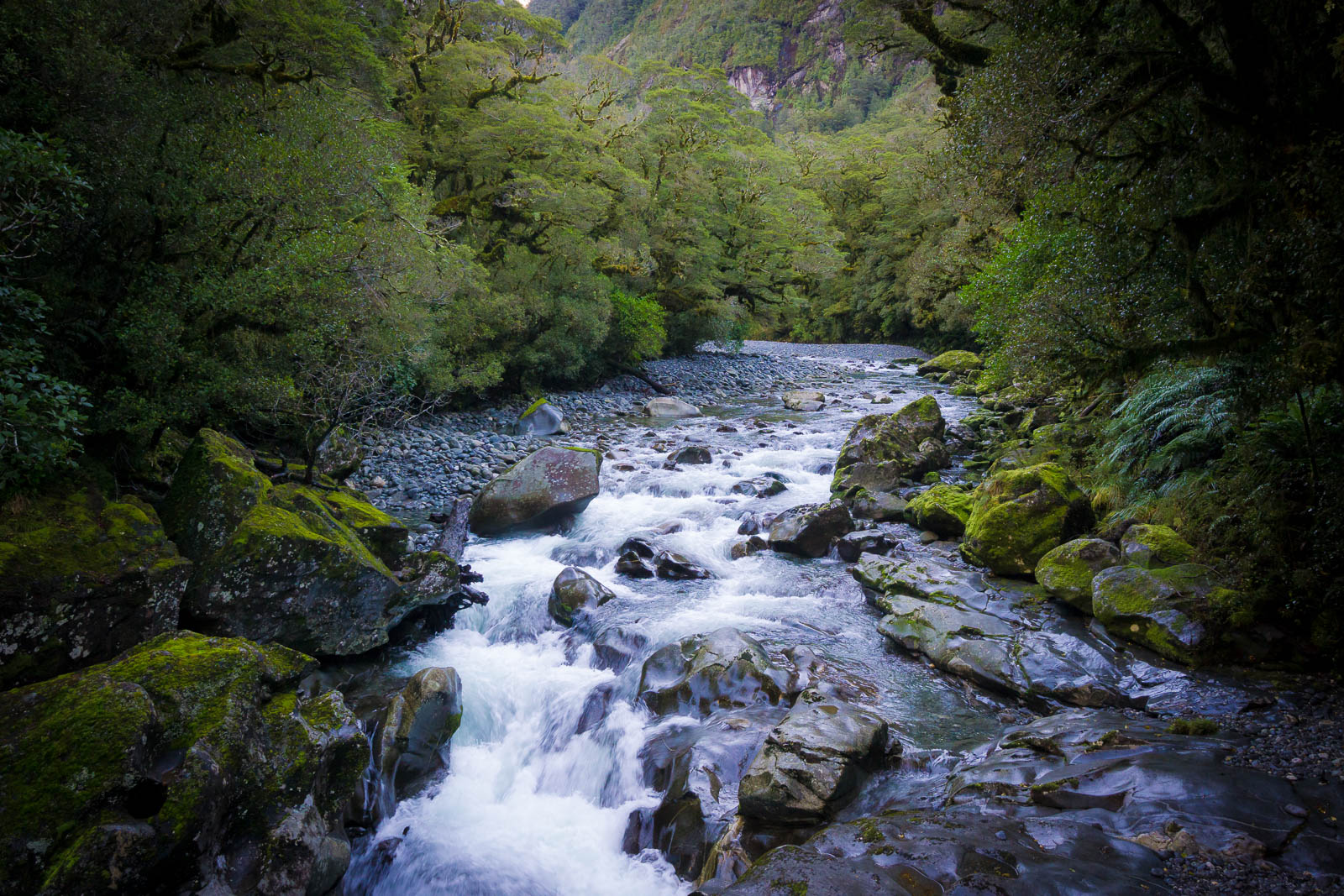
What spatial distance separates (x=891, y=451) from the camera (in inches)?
472

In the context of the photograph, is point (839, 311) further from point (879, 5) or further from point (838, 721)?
point (838, 721)

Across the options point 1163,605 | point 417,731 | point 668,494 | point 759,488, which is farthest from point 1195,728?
point 668,494

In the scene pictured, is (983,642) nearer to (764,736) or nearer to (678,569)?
(764,736)

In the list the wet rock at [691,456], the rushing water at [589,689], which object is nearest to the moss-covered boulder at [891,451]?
the rushing water at [589,689]

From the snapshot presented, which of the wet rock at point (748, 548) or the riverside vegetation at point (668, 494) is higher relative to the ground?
the riverside vegetation at point (668, 494)

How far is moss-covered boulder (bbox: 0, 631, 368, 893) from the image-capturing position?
3.09 metres

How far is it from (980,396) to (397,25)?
20630 mm

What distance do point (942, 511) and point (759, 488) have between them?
3.80 m

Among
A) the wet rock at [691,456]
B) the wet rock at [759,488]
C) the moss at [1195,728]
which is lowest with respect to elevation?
the wet rock at [759,488]

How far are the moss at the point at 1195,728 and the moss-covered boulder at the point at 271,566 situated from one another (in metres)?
7.33

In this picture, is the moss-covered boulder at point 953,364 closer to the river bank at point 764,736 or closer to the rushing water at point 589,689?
the rushing water at point 589,689

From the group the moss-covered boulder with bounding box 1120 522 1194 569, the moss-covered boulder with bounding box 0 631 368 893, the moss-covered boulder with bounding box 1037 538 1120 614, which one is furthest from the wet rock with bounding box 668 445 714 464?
the moss-covered boulder with bounding box 0 631 368 893

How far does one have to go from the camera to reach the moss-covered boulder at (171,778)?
309 cm

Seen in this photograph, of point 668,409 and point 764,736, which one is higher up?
point 668,409
